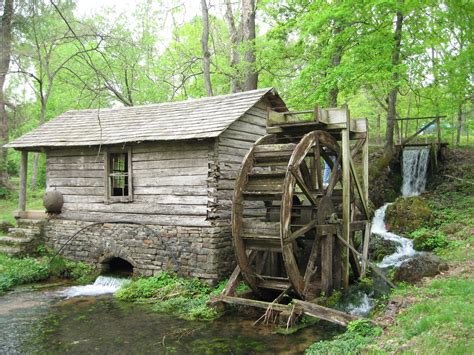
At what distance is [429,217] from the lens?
40.8ft

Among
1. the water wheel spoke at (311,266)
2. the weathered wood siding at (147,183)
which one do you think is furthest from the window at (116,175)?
the water wheel spoke at (311,266)

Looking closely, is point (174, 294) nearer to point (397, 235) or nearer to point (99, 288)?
point (99, 288)

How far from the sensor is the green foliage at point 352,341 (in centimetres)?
543

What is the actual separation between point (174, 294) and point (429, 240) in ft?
21.5

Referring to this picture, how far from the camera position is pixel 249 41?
15.9 meters

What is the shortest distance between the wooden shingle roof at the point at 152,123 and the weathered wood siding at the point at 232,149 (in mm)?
407

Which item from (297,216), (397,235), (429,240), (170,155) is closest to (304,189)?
(297,216)

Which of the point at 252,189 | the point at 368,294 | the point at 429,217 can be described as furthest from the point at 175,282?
the point at 429,217

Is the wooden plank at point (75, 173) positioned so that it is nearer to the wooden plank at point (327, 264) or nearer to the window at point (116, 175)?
the window at point (116, 175)

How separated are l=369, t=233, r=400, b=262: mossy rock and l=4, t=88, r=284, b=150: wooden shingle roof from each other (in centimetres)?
452

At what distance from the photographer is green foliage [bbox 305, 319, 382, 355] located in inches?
214

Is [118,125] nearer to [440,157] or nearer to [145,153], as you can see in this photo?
[145,153]

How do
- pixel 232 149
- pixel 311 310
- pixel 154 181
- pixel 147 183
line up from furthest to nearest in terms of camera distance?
pixel 147 183, pixel 154 181, pixel 232 149, pixel 311 310

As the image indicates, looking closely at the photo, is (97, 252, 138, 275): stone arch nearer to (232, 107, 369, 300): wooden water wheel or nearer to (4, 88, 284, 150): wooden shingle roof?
(4, 88, 284, 150): wooden shingle roof
